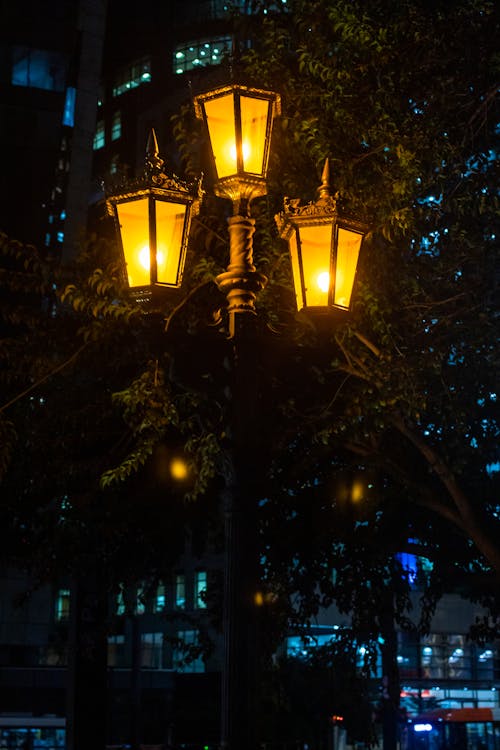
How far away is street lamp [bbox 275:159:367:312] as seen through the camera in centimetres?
722

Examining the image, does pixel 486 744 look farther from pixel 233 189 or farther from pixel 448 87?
pixel 233 189

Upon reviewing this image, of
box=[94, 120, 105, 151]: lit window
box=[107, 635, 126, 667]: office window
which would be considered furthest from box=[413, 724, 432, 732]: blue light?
box=[94, 120, 105, 151]: lit window

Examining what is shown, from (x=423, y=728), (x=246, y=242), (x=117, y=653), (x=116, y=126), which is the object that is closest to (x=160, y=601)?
(x=117, y=653)

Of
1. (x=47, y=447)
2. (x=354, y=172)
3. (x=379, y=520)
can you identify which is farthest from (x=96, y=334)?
(x=379, y=520)

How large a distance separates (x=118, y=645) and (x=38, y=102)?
3611 cm

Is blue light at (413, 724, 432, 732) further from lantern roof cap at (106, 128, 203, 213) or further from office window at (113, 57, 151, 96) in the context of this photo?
office window at (113, 57, 151, 96)

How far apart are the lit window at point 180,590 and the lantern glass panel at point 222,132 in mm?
62307

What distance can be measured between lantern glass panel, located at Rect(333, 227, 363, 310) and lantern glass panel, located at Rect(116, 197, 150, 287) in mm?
1355

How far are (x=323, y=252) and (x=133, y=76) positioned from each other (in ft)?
317

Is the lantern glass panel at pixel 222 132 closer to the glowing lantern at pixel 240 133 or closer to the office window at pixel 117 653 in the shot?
the glowing lantern at pixel 240 133

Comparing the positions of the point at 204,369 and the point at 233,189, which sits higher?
the point at 233,189

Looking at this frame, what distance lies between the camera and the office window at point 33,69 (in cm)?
5503

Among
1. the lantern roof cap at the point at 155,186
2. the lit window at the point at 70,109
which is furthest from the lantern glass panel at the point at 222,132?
the lit window at the point at 70,109

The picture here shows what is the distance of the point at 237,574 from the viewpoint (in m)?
6.39
